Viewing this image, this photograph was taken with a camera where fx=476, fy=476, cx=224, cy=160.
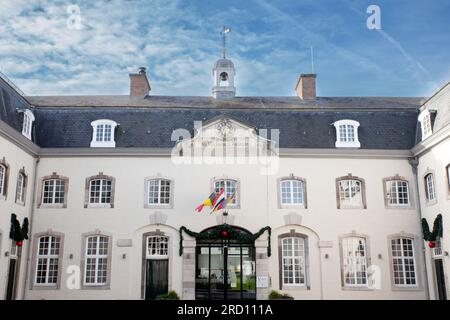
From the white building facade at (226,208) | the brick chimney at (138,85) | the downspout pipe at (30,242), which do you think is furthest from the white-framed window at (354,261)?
the brick chimney at (138,85)

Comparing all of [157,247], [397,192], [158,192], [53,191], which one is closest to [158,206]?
[158,192]

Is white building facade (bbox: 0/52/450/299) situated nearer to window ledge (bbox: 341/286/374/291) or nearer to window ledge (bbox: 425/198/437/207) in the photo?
window ledge (bbox: 341/286/374/291)

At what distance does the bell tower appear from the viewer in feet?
78.6

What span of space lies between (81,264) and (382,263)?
11.3m

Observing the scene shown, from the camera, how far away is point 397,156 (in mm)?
18812

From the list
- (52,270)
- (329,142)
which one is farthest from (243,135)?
(52,270)

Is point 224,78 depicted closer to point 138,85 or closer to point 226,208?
point 138,85

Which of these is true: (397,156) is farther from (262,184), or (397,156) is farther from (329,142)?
(262,184)

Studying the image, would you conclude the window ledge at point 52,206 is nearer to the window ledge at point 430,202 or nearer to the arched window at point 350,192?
the arched window at point 350,192

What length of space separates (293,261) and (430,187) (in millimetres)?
5808

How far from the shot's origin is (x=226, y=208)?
18375mm

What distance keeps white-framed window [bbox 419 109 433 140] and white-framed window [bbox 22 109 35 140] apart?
15.1 m

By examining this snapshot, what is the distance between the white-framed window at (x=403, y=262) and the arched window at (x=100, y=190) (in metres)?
11.0

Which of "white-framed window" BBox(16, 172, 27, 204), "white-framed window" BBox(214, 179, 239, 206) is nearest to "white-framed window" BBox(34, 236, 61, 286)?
"white-framed window" BBox(16, 172, 27, 204)
